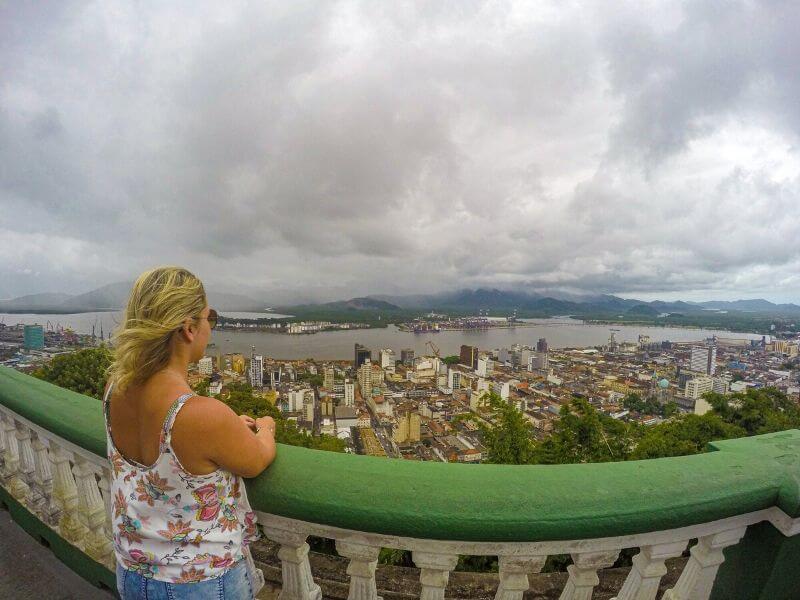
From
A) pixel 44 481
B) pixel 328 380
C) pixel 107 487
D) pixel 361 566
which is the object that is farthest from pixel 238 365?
pixel 361 566

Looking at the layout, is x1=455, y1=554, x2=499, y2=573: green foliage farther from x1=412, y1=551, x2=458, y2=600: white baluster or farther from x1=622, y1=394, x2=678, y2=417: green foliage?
x1=622, y1=394, x2=678, y2=417: green foliage

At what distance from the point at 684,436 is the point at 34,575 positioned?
4968 millimetres

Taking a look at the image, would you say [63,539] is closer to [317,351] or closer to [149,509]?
[149,509]

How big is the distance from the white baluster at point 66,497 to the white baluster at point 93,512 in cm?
10

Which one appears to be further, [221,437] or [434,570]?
[434,570]

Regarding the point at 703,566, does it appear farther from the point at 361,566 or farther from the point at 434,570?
the point at 361,566

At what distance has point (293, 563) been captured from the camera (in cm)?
102

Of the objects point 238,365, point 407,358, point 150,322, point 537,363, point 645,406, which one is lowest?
point 407,358

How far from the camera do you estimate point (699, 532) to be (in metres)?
0.99

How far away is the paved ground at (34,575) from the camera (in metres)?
Answer: 1.49

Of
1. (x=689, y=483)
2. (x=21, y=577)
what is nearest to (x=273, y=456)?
(x=689, y=483)

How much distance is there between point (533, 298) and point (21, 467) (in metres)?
88.2

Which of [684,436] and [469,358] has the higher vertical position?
[684,436]

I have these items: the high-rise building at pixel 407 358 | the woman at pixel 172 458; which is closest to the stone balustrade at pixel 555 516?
the woman at pixel 172 458
